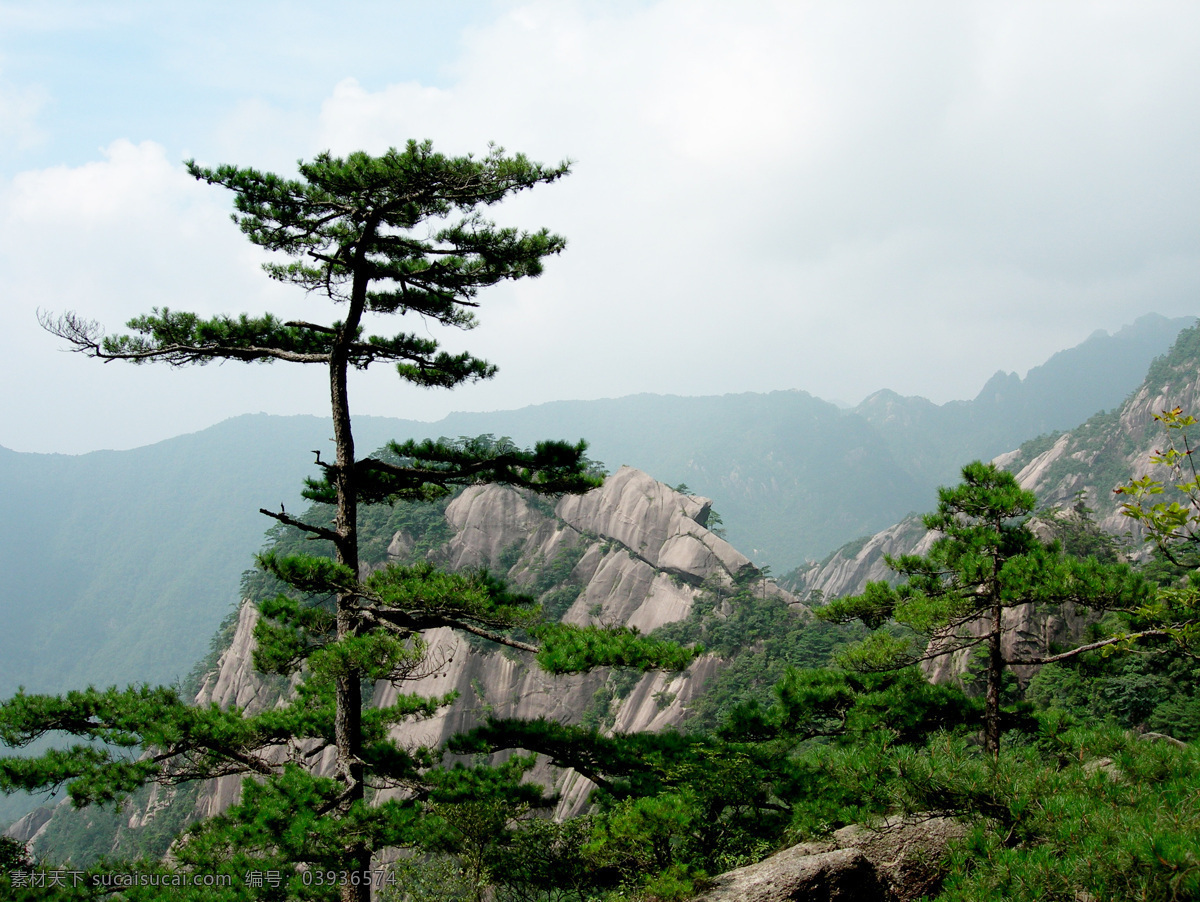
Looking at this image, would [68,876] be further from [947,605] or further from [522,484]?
[947,605]

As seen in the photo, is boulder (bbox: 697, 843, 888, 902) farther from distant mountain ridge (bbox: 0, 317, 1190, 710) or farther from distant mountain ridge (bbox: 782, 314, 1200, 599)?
distant mountain ridge (bbox: 0, 317, 1190, 710)

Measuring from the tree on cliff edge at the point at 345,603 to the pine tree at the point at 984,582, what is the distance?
3630mm

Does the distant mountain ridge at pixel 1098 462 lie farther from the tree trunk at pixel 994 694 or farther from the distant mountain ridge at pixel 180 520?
the distant mountain ridge at pixel 180 520

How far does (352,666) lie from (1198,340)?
303ft

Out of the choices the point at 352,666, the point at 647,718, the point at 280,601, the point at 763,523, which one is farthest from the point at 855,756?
the point at 763,523

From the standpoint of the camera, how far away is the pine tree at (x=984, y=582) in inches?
244

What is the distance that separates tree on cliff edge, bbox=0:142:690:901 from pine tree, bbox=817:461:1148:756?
363 cm

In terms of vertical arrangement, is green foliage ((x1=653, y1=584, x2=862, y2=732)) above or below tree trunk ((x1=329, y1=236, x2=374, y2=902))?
below

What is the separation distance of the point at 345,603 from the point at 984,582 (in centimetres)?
642

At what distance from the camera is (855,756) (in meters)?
5.49

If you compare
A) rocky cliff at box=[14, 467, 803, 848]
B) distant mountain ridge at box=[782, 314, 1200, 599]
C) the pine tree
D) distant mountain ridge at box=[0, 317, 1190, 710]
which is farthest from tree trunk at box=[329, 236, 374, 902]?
distant mountain ridge at box=[0, 317, 1190, 710]

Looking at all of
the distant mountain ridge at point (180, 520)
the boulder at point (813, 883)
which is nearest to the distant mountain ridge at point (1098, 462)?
the boulder at point (813, 883)

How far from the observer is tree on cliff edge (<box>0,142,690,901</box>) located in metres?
4.76

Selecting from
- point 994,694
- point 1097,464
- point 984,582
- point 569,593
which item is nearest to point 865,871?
point 994,694
